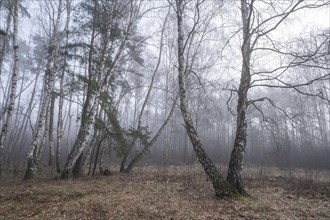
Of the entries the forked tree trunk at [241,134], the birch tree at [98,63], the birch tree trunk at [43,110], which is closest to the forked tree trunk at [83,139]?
the birch tree at [98,63]

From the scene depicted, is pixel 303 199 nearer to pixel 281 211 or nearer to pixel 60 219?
pixel 281 211

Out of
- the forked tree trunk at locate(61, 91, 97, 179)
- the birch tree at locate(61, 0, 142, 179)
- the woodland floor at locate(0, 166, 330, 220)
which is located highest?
the birch tree at locate(61, 0, 142, 179)

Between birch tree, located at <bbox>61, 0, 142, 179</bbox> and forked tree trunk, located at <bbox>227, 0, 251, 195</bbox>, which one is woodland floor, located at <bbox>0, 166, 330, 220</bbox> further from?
birch tree, located at <bbox>61, 0, 142, 179</bbox>

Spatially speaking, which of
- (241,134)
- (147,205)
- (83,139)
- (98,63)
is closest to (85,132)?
(83,139)

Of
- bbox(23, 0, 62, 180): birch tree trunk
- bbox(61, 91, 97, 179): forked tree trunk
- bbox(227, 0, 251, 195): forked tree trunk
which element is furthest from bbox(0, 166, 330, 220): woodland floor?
bbox(23, 0, 62, 180): birch tree trunk

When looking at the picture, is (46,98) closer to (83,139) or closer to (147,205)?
(83,139)

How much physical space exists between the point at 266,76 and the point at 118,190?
16.8ft

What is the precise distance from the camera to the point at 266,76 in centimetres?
625

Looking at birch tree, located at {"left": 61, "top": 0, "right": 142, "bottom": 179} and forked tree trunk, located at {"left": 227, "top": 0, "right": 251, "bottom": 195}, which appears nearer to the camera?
forked tree trunk, located at {"left": 227, "top": 0, "right": 251, "bottom": 195}

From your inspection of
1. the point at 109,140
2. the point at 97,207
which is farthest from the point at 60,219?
the point at 109,140

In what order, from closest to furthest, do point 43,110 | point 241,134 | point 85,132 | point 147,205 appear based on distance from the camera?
point 147,205, point 241,134, point 85,132, point 43,110

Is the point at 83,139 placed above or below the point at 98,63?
below

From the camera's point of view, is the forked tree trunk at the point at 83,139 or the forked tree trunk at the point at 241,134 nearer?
the forked tree trunk at the point at 241,134

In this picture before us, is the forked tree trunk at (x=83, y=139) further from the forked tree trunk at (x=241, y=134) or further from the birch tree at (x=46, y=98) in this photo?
the forked tree trunk at (x=241, y=134)
